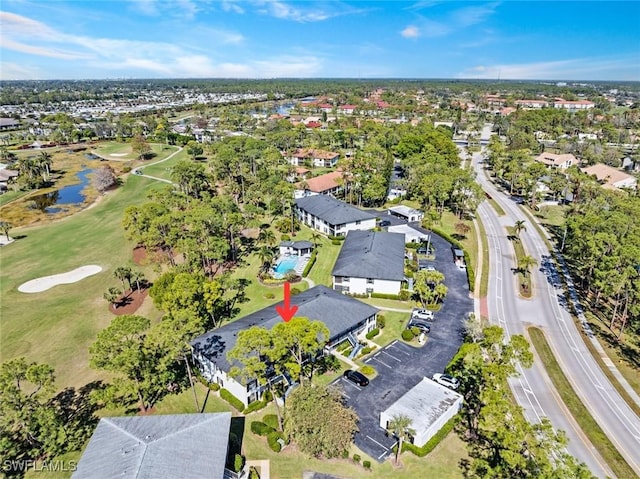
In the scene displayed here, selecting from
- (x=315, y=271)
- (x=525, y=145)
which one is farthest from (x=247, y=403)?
(x=525, y=145)

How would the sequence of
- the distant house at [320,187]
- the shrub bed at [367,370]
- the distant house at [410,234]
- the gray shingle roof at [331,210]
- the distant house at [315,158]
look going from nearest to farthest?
the shrub bed at [367,370] → the distant house at [410,234] → the gray shingle roof at [331,210] → the distant house at [320,187] → the distant house at [315,158]

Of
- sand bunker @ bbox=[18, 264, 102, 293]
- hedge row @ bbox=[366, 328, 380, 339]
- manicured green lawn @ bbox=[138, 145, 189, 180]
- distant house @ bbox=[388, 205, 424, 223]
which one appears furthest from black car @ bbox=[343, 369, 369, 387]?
manicured green lawn @ bbox=[138, 145, 189, 180]

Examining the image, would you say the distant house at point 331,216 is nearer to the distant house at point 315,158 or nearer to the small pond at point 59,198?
the distant house at point 315,158

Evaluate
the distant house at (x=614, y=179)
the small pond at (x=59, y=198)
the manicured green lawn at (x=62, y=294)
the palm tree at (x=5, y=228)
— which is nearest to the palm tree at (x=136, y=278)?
the manicured green lawn at (x=62, y=294)

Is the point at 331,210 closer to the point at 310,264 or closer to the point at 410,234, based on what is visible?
the point at 410,234

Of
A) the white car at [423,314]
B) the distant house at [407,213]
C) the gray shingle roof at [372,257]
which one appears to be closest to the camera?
the white car at [423,314]

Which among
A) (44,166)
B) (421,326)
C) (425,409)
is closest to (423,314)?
(421,326)

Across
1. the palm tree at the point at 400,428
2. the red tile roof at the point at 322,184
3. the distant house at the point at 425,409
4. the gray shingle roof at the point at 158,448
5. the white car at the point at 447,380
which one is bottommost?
the white car at the point at 447,380
